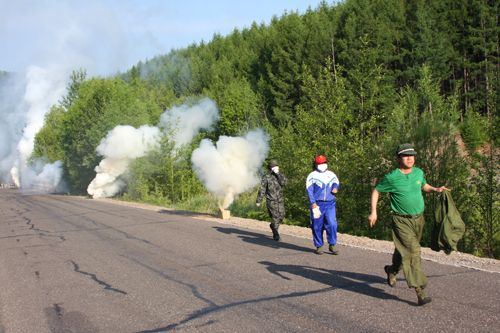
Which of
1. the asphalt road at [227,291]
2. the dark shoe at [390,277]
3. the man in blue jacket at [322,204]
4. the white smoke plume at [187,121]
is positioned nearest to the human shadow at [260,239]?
the asphalt road at [227,291]

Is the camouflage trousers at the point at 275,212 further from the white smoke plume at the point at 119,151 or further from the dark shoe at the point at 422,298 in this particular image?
the white smoke plume at the point at 119,151

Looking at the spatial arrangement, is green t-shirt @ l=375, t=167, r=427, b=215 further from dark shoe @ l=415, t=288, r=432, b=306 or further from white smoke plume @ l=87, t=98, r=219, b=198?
white smoke plume @ l=87, t=98, r=219, b=198

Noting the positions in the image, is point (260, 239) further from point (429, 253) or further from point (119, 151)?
point (119, 151)

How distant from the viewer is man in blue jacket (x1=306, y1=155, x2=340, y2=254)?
32.9ft

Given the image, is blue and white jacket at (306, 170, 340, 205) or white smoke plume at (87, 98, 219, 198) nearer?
blue and white jacket at (306, 170, 340, 205)

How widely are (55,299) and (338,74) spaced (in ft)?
46.6

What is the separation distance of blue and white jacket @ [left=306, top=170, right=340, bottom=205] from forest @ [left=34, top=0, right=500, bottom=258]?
157 inches

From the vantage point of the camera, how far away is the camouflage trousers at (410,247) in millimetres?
6120

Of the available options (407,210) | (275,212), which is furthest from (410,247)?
(275,212)

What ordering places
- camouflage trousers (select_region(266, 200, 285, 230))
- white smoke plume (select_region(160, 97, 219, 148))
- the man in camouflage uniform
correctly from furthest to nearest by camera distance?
white smoke plume (select_region(160, 97, 219, 148)) < the man in camouflage uniform < camouflage trousers (select_region(266, 200, 285, 230))

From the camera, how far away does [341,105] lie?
17812 mm

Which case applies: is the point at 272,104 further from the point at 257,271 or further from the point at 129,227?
the point at 257,271

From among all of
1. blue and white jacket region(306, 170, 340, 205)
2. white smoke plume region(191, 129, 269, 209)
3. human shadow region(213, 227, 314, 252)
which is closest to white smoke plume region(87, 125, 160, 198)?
white smoke plume region(191, 129, 269, 209)

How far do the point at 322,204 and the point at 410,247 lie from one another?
3920mm
